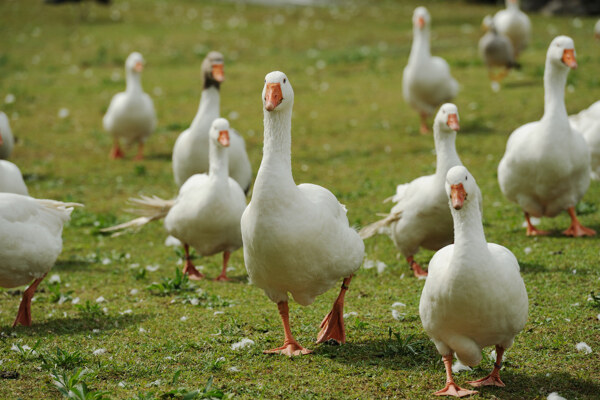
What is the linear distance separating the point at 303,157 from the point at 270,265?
8377 millimetres

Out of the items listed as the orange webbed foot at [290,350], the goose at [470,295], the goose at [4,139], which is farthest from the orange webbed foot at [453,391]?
the goose at [4,139]

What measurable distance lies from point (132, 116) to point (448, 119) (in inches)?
315

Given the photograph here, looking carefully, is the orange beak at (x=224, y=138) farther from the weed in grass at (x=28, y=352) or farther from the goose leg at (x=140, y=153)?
the goose leg at (x=140, y=153)

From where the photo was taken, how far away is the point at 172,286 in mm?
8383

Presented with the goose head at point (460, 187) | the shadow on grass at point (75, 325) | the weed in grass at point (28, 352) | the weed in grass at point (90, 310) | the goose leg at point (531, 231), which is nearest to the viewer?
the goose head at point (460, 187)

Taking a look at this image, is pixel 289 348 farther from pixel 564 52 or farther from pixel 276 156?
pixel 564 52

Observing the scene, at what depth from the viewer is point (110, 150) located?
1573 cm

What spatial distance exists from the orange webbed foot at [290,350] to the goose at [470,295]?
4.00 ft

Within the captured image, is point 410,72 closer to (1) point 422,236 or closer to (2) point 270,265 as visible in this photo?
(1) point 422,236

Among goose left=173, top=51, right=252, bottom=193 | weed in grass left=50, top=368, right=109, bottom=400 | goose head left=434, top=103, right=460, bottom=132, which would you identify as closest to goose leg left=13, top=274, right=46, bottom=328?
weed in grass left=50, top=368, right=109, bottom=400

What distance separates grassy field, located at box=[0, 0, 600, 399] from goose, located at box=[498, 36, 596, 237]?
0.50 m

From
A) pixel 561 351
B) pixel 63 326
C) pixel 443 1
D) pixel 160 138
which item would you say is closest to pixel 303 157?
pixel 160 138

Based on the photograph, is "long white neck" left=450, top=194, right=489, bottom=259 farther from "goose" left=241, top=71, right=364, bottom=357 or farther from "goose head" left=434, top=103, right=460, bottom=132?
"goose head" left=434, top=103, right=460, bottom=132

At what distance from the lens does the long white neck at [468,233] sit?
5344 mm
